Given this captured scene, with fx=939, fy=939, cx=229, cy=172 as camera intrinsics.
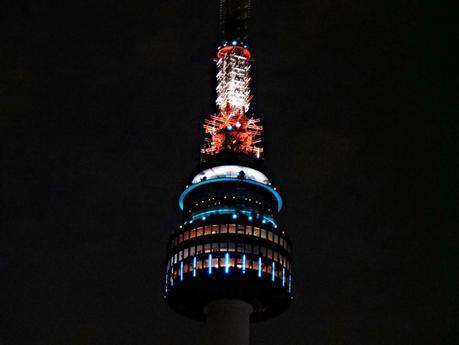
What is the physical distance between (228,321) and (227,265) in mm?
8213

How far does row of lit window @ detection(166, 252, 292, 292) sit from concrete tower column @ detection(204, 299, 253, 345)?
6.25m

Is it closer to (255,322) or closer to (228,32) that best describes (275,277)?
(255,322)

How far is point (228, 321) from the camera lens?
128250 mm

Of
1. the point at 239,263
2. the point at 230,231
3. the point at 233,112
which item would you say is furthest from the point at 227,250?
the point at 233,112

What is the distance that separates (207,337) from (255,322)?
12233mm

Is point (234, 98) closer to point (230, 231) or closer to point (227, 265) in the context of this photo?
point (230, 231)

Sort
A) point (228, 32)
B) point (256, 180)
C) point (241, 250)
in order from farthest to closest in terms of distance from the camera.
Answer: point (228, 32)
point (256, 180)
point (241, 250)

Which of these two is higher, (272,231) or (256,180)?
(256,180)

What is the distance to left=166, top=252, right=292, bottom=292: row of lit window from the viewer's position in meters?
126

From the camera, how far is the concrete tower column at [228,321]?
126m

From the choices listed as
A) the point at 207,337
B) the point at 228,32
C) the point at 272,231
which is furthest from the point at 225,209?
the point at 228,32

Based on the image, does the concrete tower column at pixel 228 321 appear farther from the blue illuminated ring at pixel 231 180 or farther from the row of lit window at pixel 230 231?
the blue illuminated ring at pixel 231 180

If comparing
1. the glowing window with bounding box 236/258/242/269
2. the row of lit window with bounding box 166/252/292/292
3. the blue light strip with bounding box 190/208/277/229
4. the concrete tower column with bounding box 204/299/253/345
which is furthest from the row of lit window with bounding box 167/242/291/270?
the concrete tower column with bounding box 204/299/253/345

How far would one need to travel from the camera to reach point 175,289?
128750 millimetres
